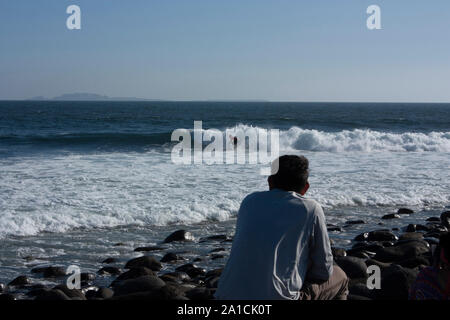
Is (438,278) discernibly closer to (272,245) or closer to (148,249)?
(272,245)

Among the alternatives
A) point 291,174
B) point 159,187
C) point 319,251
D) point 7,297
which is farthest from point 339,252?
point 159,187

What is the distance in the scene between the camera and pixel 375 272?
22.1 ft

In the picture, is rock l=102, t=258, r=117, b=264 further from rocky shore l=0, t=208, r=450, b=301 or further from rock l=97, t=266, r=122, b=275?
rock l=97, t=266, r=122, b=275

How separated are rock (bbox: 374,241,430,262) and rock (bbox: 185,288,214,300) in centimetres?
324

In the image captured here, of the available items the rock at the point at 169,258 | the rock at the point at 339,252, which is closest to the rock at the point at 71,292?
the rock at the point at 169,258

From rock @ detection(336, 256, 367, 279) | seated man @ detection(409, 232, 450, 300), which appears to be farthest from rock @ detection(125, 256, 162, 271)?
seated man @ detection(409, 232, 450, 300)

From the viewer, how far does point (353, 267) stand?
683 centimetres

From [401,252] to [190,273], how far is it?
3.37 meters

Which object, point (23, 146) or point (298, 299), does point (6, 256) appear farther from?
point (23, 146)

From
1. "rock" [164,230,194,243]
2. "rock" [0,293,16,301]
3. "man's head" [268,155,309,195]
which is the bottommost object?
"rock" [164,230,194,243]

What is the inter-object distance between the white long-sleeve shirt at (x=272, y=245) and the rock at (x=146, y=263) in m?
4.40

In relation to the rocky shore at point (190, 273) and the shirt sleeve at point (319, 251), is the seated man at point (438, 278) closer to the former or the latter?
the shirt sleeve at point (319, 251)

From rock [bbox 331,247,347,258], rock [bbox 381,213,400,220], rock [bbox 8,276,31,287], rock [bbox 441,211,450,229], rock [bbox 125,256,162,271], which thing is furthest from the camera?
rock [bbox 381,213,400,220]

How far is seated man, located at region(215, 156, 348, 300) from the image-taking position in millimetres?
2986
